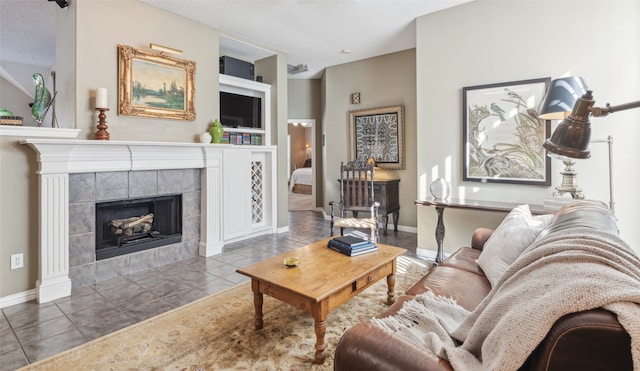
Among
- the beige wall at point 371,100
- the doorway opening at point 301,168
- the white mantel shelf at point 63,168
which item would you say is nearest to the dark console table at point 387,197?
the beige wall at point 371,100

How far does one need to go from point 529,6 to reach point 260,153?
369cm

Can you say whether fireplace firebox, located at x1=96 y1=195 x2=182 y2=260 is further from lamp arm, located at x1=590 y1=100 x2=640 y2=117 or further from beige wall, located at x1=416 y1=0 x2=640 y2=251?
lamp arm, located at x1=590 y1=100 x2=640 y2=117

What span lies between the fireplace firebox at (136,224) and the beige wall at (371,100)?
10.2ft

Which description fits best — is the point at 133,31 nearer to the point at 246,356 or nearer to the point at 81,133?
the point at 81,133

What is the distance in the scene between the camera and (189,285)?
300 centimetres

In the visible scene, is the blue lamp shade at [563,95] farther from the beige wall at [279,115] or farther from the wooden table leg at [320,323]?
the beige wall at [279,115]

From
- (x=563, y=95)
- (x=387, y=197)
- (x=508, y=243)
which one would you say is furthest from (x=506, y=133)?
(x=387, y=197)

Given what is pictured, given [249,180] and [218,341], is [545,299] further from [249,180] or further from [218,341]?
[249,180]

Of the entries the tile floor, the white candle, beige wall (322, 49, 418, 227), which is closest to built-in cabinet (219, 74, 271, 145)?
beige wall (322, 49, 418, 227)

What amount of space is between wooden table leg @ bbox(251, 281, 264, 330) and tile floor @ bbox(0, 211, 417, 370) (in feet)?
2.73

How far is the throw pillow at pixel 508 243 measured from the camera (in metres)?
1.91

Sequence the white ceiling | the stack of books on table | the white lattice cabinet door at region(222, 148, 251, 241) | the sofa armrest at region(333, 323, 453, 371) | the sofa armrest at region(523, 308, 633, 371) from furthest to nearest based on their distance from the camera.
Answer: the white lattice cabinet door at region(222, 148, 251, 241)
the white ceiling
the stack of books on table
the sofa armrest at region(333, 323, 453, 371)
the sofa armrest at region(523, 308, 633, 371)

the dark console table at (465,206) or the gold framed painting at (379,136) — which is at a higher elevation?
the gold framed painting at (379,136)

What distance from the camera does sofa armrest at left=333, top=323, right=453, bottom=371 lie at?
1.00 meters
